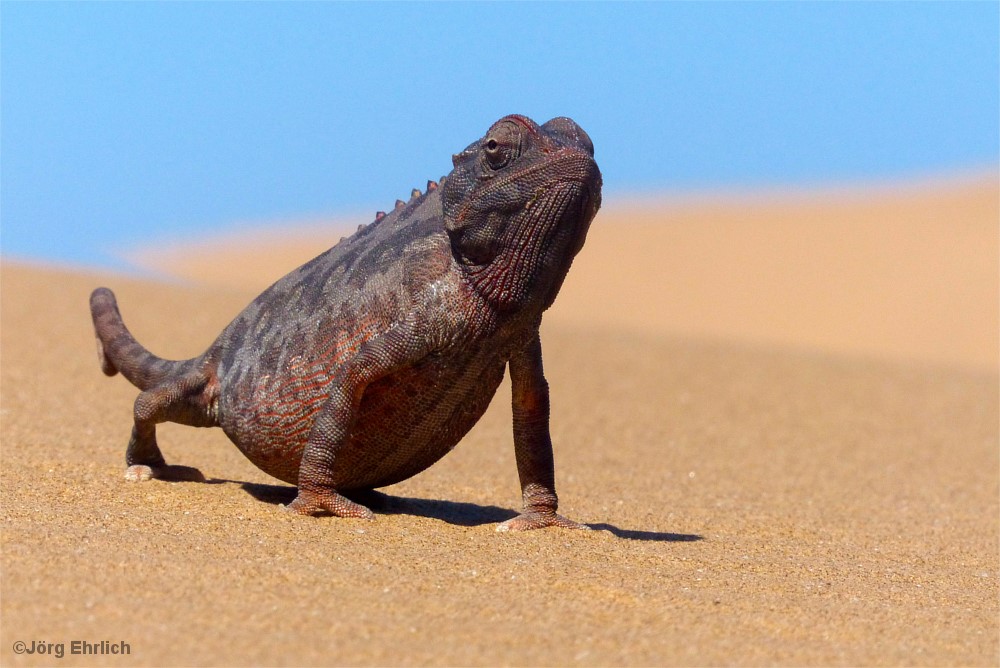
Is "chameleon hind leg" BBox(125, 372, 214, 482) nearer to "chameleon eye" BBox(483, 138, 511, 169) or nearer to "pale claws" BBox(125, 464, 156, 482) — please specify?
"pale claws" BBox(125, 464, 156, 482)

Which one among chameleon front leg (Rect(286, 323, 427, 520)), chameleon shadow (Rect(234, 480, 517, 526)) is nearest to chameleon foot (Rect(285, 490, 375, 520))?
chameleon front leg (Rect(286, 323, 427, 520))

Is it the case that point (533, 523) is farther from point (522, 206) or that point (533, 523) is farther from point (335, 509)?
point (522, 206)

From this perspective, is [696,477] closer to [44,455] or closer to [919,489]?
[919,489]

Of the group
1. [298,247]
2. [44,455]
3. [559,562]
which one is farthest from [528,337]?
[298,247]

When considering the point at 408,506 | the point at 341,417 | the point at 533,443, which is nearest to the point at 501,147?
the point at 341,417

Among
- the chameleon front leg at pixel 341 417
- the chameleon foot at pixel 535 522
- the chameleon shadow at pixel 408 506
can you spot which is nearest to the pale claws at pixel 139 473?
the chameleon shadow at pixel 408 506

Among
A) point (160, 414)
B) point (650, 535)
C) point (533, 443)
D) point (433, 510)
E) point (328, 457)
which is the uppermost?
point (160, 414)

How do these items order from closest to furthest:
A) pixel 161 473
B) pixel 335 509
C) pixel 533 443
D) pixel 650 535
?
pixel 335 509
pixel 533 443
pixel 650 535
pixel 161 473

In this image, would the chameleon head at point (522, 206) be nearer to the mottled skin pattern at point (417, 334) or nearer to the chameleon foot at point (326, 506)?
the mottled skin pattern at point (417, 334)
